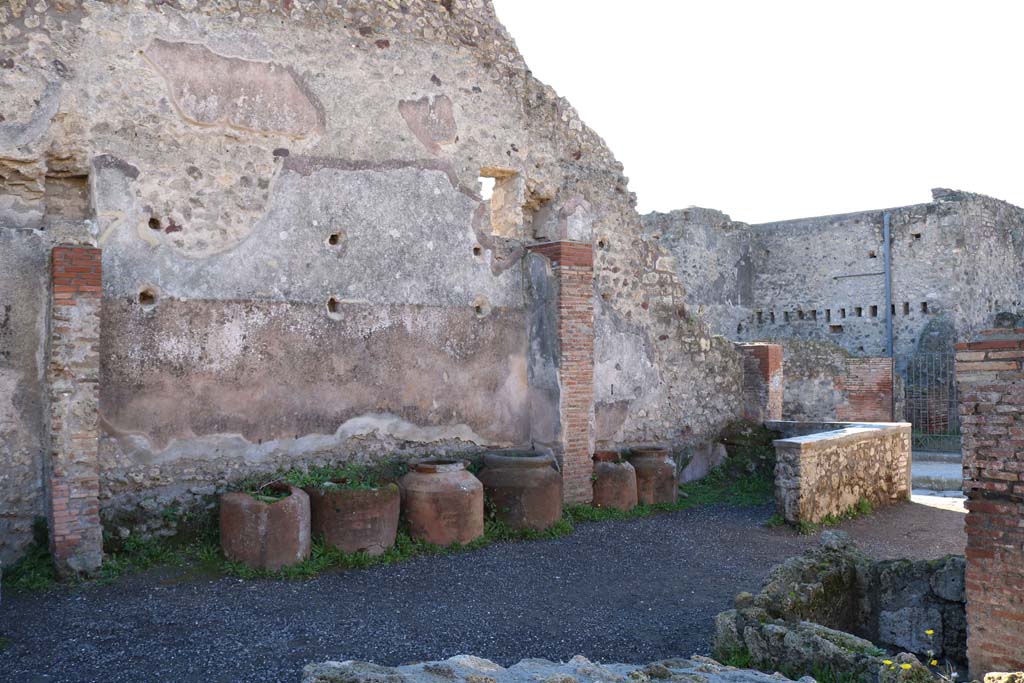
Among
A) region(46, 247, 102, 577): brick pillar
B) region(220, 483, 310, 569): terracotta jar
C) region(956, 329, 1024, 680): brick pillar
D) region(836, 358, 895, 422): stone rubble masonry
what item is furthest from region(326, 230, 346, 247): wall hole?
region(836, 358, 895, 422): stone rubble masonry

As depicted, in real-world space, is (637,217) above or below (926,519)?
above

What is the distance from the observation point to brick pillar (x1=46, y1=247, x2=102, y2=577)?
5973mm

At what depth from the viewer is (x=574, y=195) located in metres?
9.73

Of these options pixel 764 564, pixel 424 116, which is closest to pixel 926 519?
pixel 764 564

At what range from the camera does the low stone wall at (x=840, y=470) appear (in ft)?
26.7

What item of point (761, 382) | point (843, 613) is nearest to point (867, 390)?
point (761, 382)

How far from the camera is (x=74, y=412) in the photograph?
6070mm

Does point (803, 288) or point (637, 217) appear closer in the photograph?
point (637, 217)

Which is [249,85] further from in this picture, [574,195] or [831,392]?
[831,392]

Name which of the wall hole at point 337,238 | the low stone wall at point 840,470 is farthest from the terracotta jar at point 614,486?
the wall hole at point 337,238

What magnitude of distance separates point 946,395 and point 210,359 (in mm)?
15284

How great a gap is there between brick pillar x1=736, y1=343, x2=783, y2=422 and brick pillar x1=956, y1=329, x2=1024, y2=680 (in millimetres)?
6904

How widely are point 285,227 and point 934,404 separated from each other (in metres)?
14.5

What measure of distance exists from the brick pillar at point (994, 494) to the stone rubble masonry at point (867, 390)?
41.2 ft
